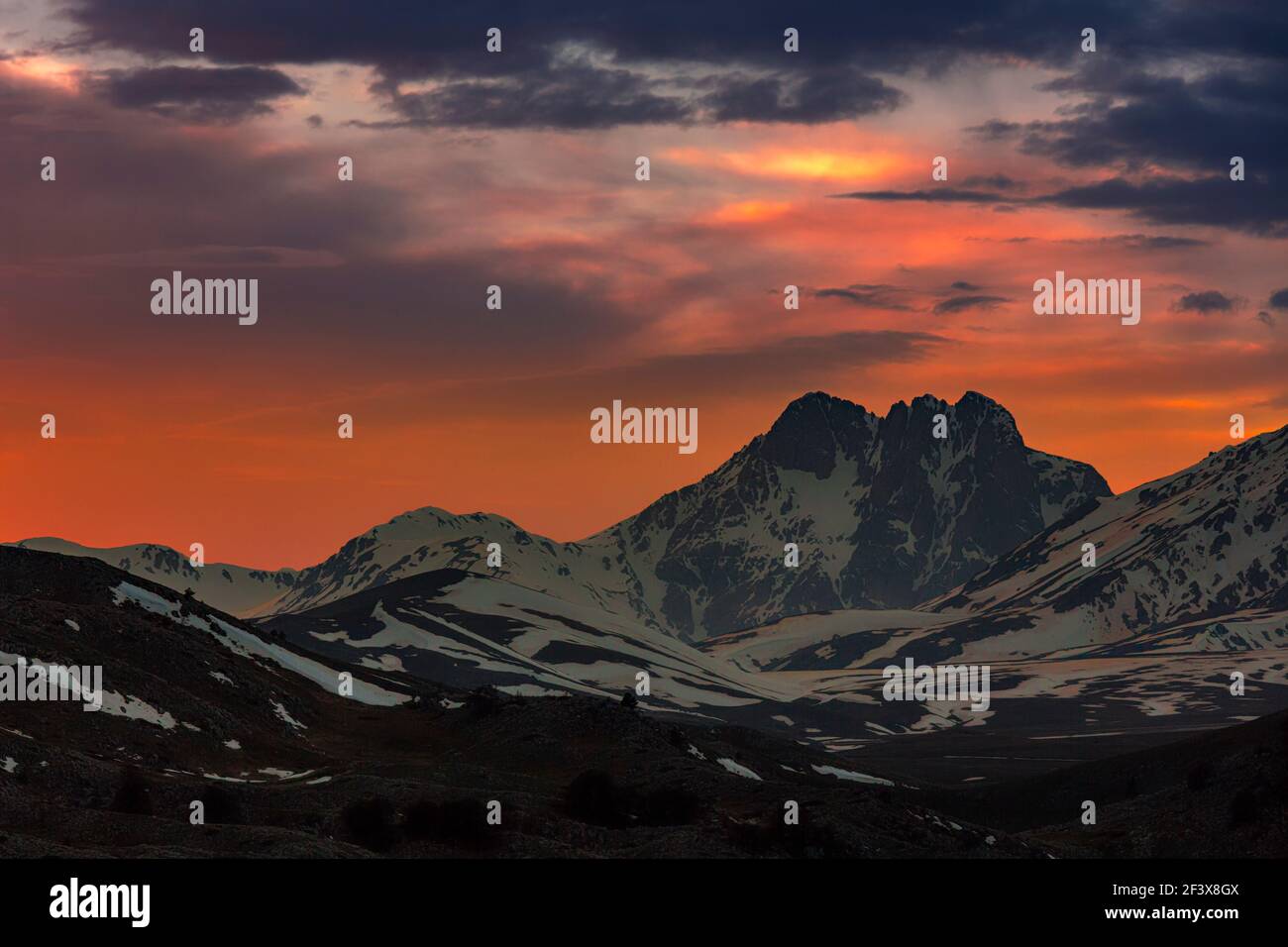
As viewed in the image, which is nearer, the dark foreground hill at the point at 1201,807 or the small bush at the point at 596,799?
the small bush at the point at 596,799

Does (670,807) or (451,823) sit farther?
(670,807)

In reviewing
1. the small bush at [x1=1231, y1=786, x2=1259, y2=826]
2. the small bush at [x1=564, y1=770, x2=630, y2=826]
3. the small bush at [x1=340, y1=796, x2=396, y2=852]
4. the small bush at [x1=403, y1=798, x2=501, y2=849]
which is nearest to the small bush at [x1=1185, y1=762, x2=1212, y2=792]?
the small bush at [x1=1231, y1=786, x2=1259, y2=826]

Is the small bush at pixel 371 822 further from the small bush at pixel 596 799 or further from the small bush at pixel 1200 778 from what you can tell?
the small bush at pixel 1200 778

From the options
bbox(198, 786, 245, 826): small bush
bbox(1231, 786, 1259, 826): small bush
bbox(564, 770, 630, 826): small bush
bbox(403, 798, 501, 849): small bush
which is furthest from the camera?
bbox(1231, 786, 1259, 826): small bush

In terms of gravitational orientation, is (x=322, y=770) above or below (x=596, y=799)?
above

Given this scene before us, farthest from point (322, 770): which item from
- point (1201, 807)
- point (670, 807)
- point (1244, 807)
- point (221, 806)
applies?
point (1244, 807)

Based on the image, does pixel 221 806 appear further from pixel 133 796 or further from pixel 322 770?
pixel 322 770

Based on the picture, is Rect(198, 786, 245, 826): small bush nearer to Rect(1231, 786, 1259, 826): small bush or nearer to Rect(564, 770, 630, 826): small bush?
Rect(564, 770, 630, 826): small bush

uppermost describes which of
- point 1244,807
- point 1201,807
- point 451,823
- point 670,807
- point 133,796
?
point 133,796

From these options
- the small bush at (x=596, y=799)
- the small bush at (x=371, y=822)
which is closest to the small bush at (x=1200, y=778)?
the small bush at (x=596, y=799)

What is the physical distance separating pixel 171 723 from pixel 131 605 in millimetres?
35968

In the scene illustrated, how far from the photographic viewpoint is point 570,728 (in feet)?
421
